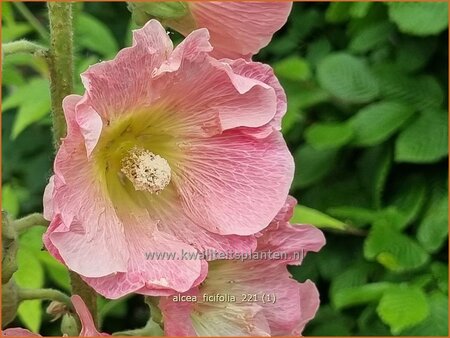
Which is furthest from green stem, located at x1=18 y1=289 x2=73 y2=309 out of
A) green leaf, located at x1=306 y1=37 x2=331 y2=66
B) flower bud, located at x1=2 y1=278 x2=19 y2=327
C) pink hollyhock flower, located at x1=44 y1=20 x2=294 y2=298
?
green leaf, located at x1=306 y1=37 x2=331 y2=66

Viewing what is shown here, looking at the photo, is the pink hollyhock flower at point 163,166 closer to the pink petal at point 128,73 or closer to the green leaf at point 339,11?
the pink petal at point 128,73

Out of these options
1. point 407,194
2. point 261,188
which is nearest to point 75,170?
point 261,188

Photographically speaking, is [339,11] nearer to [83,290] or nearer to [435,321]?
[435,321]

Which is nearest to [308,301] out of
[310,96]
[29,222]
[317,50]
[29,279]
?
[29,222]

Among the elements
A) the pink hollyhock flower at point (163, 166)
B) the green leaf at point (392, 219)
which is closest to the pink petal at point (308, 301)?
the pink hollyhock flower at point (163, 166)

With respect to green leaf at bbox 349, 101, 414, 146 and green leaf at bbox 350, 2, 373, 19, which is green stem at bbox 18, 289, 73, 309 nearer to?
green leaf at bbox 349, 101, 414, 146

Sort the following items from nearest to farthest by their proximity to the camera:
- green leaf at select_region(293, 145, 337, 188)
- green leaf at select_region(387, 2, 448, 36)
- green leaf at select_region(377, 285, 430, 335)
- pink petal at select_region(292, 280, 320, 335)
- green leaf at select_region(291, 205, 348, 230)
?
pink petal at select_region(292, 280, 320, 335)
green leaf at select_region(291, 205, 348, 230)
green leaf at select_region(377, 285, 430, 335)
green leaf at select_region(387, 2, 448, 36)
green leaf at select_region(293, 145, 337, 188)
